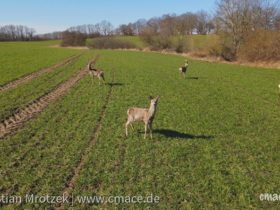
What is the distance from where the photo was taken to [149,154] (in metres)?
7.78

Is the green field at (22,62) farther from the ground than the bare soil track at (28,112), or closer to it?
farther from the ground

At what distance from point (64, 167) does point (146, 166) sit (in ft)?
10.1

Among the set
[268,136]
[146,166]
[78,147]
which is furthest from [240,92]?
[78,147]

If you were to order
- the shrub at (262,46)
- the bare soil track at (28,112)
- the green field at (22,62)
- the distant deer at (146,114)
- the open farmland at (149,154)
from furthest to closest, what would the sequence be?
the shrub at (262,46)
the green field at (22,62)
the bare soil track at (28,112)
the distant deer at (146,114)
the open farmland at (149,154)

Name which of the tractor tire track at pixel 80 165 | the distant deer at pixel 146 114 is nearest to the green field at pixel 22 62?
the tractor tire track at pixel 80 165

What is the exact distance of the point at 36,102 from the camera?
46.5 feet

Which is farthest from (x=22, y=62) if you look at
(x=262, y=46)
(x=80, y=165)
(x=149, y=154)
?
(x=262, y=46)

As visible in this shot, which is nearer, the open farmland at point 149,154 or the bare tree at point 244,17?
the open farmland at point 149,154

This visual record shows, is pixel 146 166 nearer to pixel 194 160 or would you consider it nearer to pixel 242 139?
pixel 194 160

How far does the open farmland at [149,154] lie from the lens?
5914 mm

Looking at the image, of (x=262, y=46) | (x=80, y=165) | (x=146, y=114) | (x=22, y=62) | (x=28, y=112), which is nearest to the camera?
(x=80, y=165)

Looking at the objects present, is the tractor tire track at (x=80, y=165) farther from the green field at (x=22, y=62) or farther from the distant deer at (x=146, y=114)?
the green field at (x=22, y=62)

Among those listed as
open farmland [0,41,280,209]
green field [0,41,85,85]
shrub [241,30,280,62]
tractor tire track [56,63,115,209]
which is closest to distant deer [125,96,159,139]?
open farmland [0,41,280,209]

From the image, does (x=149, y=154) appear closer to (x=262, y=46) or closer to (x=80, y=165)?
(x=80, y=165)
